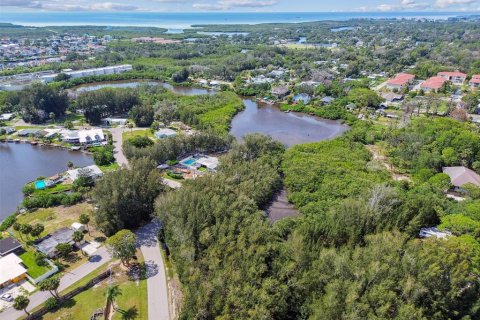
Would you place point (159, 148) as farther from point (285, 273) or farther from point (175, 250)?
point (285, 273)

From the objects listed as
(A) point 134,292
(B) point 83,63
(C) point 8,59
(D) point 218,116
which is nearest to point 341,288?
(A) point 134,292

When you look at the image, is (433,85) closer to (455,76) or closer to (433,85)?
(433,85)

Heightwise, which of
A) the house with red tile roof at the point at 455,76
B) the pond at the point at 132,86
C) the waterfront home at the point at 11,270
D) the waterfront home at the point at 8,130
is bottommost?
the waterfront home at the point at 11,270

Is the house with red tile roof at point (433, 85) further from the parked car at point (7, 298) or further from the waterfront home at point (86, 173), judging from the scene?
the parked car at point (7, 298)

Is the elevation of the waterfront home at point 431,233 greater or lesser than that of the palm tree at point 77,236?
greater

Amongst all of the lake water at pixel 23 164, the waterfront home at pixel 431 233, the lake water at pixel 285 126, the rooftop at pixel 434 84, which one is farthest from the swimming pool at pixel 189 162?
the rooftop at pixel 434 84

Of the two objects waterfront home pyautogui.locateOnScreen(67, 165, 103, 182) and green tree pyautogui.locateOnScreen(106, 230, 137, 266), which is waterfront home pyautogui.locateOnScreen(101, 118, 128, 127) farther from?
green tree pyautogui.locateOnScreen(106, 230, 137, 266)
